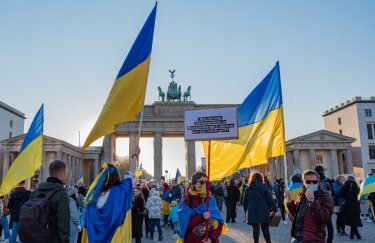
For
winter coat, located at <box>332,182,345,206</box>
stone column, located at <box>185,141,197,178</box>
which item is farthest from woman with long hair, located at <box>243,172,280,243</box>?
stone column, located at <box>185,141,197,178</box>

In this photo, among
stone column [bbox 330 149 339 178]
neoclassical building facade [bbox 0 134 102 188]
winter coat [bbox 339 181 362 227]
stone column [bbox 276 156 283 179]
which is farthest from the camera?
stone column [bbox 330 149 339 178]

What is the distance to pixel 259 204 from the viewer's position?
8.90 m

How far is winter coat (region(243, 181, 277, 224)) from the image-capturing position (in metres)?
8.80

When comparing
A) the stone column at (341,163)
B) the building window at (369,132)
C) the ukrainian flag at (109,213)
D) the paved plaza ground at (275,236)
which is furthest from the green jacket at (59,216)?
the building window at (369,132)

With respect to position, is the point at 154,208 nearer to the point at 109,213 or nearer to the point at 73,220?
the point at 73,220

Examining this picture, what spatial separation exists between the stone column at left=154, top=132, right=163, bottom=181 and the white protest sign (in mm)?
50354

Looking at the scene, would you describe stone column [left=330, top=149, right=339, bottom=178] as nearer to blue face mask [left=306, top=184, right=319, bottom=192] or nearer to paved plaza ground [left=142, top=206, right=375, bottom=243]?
paved plaza ground [left=142, top=206, right=375, bottom=243]

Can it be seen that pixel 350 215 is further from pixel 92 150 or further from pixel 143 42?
pixel 92 150

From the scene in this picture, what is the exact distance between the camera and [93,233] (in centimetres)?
491

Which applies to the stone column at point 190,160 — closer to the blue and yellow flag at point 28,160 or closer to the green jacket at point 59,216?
the blue and yellow flag at point 28,160

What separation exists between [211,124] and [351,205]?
8.20m

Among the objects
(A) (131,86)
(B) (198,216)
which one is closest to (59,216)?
(B) (198,216)

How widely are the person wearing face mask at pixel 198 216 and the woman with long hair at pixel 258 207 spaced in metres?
4.03

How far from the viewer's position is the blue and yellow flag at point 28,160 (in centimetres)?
888
